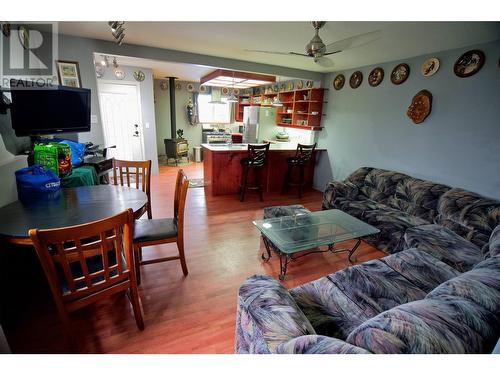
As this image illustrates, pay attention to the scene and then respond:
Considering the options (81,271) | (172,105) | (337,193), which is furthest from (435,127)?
(172,105)

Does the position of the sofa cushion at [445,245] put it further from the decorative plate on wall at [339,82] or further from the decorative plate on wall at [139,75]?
the decorative plate on wall at [139,75]

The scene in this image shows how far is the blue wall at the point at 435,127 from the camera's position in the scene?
2506 mm

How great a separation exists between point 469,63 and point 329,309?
312cm

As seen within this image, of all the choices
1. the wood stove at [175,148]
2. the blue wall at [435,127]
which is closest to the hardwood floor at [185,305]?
the blue wall at [435,127]

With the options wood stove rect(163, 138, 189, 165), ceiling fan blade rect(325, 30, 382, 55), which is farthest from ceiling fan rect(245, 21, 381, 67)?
wood stove rect(163, 138, 189, 165)

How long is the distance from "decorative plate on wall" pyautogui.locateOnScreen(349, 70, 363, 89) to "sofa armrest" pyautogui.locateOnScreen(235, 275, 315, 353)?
12.9 ft

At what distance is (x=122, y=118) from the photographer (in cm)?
531

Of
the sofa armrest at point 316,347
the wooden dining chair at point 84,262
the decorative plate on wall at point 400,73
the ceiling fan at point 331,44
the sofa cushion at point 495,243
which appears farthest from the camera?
the decorative plate on wall at point 400,73

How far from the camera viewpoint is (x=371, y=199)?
333 cm

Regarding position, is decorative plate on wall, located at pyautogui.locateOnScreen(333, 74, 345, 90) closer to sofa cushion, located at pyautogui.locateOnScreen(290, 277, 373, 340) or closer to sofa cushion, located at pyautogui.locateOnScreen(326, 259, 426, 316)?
sofa cushion, located at pyautogui.locateOnScreen(326, 259, 426, 316)

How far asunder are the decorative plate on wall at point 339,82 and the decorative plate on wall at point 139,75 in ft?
13.3

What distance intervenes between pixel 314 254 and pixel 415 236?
986 mm

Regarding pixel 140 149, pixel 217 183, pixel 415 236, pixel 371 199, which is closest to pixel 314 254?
pixel 415 236
